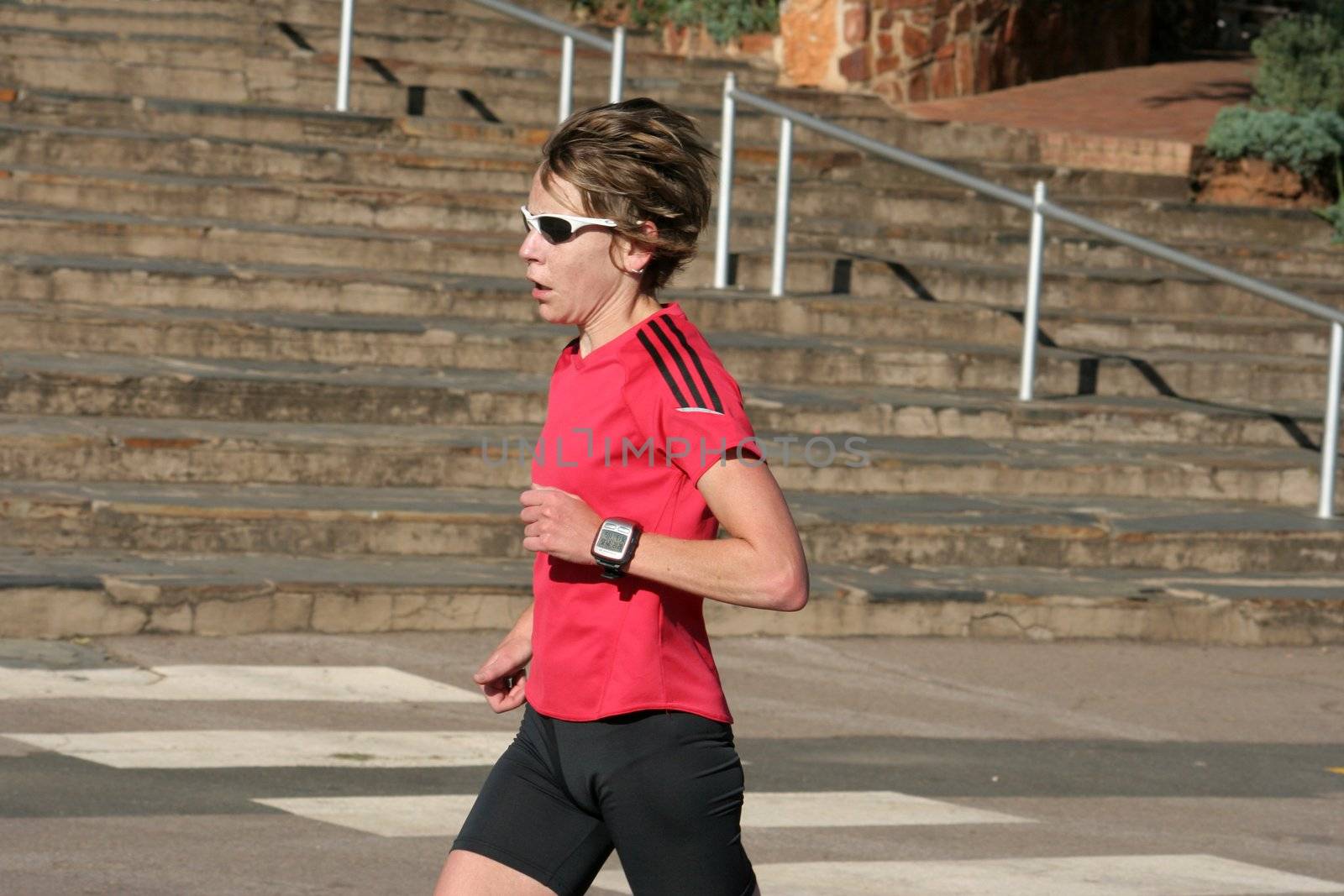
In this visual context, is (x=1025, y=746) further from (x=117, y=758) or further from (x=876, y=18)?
(x=876, y=18)

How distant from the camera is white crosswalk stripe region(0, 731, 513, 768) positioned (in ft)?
20.9

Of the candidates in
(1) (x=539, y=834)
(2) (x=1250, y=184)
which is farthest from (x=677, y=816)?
(2) (x=1250, y=184)

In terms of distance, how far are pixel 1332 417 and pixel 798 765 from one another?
5.10m

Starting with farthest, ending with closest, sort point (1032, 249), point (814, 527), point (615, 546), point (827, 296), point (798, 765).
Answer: point (827, 296) < point (1032, 249) < point (814, 527) < point (798, 765) < point (615, 546)

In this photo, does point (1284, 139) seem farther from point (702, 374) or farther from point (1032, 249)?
point (702, 374)

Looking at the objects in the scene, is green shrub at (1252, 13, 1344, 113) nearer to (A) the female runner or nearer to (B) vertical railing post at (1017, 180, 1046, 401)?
→ (B) vertical railing post at (1017, 180, 1046, 401)

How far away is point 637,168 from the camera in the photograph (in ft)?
10.4

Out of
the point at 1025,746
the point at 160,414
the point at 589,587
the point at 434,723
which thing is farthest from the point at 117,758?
the point at 160,414

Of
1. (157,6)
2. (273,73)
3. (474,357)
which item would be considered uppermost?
(157,6)

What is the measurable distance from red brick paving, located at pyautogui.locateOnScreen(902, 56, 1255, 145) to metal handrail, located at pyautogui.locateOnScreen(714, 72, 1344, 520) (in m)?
4.90

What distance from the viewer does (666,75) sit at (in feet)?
56.9

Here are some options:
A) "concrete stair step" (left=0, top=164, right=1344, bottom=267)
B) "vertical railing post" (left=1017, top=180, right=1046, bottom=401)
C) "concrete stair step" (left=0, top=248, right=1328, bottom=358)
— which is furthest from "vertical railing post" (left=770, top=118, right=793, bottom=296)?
"vertical railing post" (left=1017, top=180, right=1046, bottom=401)

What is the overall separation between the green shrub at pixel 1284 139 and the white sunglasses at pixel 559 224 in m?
14.0

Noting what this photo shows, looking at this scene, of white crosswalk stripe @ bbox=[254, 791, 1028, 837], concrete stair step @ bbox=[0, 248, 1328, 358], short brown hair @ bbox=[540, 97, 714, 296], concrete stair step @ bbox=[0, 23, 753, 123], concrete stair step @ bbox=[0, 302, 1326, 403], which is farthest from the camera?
concrete stair step @ bbox=[0, 23, 753, 123]
